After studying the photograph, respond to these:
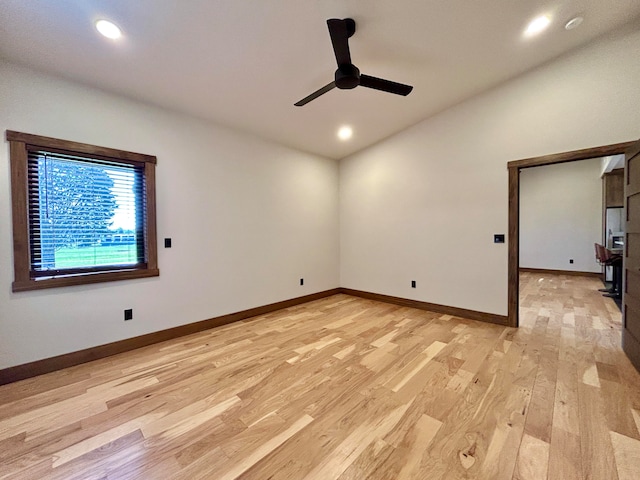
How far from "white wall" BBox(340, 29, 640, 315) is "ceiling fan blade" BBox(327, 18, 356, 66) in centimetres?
227

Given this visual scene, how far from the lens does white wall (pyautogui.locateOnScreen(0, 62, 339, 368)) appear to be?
88.8 inches

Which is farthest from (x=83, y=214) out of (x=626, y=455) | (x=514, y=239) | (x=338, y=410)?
(x=514, y=239)

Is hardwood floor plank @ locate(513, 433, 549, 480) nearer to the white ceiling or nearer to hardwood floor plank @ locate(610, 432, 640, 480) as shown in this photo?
hardwood floor plank @ locate(610, 432, 640, 480)

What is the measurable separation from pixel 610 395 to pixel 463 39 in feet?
10.3

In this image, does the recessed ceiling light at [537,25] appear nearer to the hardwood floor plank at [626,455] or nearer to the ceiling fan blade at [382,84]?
the ceiling fan blade at [382,84]

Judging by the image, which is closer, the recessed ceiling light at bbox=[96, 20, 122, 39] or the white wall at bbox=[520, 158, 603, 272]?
the recessed ceiling light at bbox=[96, 20, 122, 39]

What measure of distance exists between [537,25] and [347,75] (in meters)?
1.88

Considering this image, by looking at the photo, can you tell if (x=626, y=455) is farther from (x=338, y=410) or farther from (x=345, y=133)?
(x=345, y=133)

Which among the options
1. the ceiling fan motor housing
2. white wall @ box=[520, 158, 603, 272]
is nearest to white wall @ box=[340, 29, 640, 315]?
the ceiling fan motor housing

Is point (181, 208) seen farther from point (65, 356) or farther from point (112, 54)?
point (65, 356)

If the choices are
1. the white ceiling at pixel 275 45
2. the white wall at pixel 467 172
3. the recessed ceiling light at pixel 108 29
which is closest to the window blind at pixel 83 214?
the white ceiling at pixel 275 45

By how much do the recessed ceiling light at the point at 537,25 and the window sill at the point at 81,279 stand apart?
4402 millimetres

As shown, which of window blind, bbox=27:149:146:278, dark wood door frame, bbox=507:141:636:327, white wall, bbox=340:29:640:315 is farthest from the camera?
dark wood door frame, bbox=507:141:636:327

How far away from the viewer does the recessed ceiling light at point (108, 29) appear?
6.28 feet
